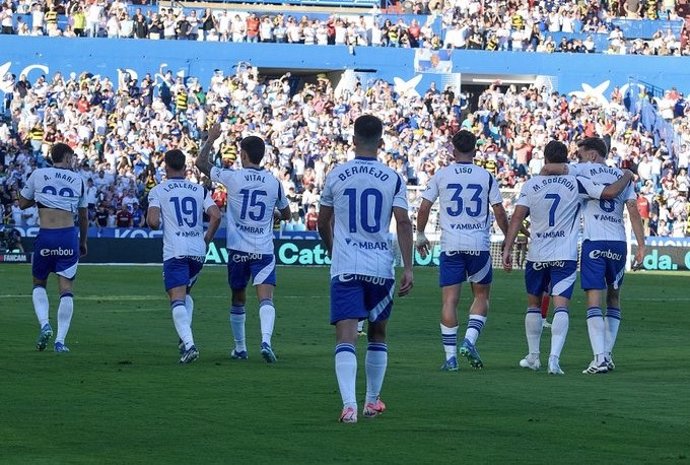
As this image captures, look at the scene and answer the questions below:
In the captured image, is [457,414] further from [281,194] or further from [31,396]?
A: [281,194]

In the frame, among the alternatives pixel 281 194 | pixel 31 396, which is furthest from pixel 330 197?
pixel 281 194

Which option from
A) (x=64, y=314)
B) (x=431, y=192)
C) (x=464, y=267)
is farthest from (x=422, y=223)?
(x=64, y=314)

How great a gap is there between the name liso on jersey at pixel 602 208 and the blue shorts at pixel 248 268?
127 inches

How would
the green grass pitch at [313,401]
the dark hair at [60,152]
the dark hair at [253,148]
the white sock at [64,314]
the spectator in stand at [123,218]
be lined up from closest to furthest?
the green grass pitch at [313,401]
the dark hair at [253,148]
the white sock at [64,314]
the dark hair at [60,152]
the spectator in stand at [123,218]

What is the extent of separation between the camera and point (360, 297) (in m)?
10.5

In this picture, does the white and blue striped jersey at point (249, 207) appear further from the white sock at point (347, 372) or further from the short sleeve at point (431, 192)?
the white sock at point (347, 372)

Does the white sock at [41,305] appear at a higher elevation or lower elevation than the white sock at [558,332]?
lower

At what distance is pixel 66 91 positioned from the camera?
1811 inches

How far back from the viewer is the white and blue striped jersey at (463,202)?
47.0 ft

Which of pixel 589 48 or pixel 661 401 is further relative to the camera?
pixel 589 48

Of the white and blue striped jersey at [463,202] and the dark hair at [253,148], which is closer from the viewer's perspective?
the white and blue striped jersey at [463,202]

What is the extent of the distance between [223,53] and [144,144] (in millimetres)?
6843

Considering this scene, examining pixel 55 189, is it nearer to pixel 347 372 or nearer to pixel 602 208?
pixel 602 208

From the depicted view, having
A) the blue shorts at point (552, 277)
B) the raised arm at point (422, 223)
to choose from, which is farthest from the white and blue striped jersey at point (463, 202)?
the blue shorts at point (552, 277)
